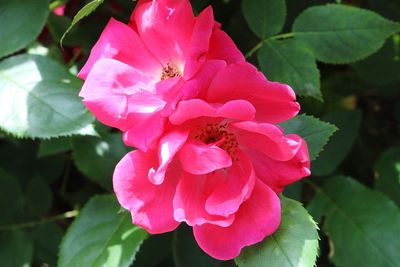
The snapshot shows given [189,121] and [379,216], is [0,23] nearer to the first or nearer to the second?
[189,121]

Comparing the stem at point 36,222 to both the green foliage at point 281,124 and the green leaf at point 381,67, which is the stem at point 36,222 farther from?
the green leaf at point 381,67

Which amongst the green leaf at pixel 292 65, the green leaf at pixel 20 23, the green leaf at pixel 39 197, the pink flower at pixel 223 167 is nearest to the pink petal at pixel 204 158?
the pink flower at pixel 223 167

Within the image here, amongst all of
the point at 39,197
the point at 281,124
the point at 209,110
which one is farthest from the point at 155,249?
the point at 209,110

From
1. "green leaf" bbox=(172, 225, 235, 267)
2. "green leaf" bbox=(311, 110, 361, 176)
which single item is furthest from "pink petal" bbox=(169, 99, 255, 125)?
"green leaf" bbox=(311, 110, 361, 176)

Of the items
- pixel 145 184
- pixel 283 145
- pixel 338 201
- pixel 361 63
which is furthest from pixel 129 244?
pixel 361 63

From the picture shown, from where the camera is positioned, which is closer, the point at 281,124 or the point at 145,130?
the point at 145,130

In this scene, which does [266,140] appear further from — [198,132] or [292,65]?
[292,65]
